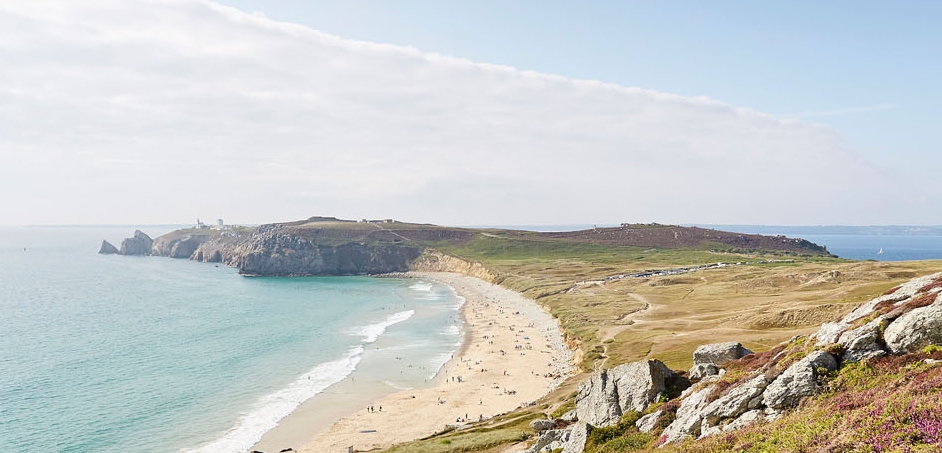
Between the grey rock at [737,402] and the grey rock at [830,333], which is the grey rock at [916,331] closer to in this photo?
the grey rock at [830,333]

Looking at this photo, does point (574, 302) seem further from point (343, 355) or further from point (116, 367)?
point (116, 367)

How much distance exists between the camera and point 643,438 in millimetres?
27250

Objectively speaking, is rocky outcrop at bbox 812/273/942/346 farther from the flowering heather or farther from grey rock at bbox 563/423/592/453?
grey rock at bbox 563/423/592/453

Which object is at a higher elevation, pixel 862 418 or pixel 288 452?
pixel 862 418

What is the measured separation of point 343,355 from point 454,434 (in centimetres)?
5064

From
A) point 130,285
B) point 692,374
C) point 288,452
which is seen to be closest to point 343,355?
point 288,452

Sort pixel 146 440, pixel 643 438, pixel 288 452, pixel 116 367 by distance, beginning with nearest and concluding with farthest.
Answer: pixel 643 438
pixel 288 452
pixel 146 440
pixel 116 367

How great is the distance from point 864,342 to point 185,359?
95.8m

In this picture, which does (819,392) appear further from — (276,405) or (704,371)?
(276,405)

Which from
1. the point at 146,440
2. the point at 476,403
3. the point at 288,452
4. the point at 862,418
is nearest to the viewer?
the point at 862,418

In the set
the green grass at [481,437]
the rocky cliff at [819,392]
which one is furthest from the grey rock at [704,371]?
the green grass at [481,437]

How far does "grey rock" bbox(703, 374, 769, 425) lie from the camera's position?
2430 centimetres

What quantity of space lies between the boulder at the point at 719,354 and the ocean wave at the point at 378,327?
78.5m

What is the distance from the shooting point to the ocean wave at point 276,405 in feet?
186
